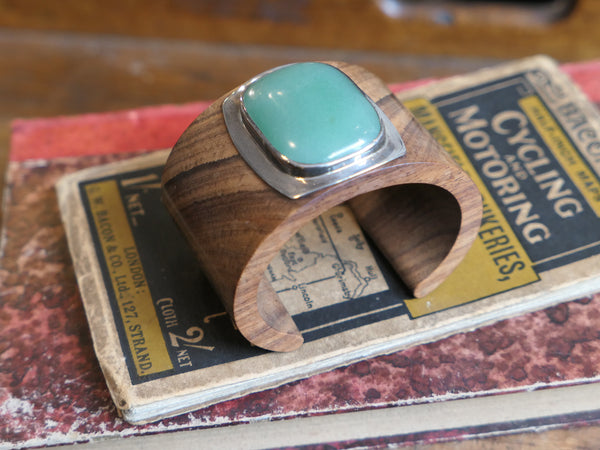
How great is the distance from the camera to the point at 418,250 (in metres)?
0.52

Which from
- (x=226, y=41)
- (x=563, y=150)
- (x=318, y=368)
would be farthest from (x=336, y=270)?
(x=226, y=41)

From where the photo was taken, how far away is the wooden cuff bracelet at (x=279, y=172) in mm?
406

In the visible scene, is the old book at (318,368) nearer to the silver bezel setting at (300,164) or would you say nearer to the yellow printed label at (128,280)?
the yellow printed label at (128,280)

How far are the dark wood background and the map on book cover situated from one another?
0.20 meters

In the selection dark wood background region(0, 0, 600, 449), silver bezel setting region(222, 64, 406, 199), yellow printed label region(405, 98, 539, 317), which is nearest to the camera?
silver bezel setting region(222, 64, 406, 199)

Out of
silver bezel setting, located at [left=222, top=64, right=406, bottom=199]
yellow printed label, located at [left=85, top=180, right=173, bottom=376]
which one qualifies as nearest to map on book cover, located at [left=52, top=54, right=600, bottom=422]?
yellow printed label, located at [left=85, top=180, right=173, bottom=376]

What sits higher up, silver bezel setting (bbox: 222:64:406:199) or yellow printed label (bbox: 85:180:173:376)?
silver bezel setting (bbox: 222:64:406:199)

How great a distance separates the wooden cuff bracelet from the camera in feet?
1.33

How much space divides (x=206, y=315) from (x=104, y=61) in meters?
0.44

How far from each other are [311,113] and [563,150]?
292 millimetres

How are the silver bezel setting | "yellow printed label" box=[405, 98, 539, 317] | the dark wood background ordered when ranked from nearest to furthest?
the silver bezel setting → "yellow printed label" box=[405, 98, 539, 317] → the dark wood background

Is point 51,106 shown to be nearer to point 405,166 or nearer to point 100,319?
point 100,319

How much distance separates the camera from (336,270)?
1.76 ft

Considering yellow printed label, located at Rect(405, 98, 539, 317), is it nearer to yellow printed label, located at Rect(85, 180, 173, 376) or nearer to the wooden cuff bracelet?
the wooden cuff bracelet
